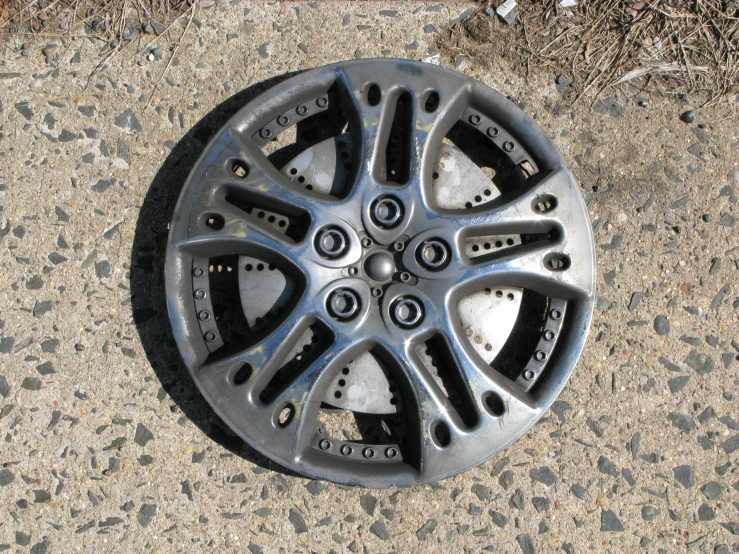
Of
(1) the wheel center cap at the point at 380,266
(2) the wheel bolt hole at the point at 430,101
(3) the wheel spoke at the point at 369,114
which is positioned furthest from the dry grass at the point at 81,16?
(1) the wheel center cap at the point at 380,266

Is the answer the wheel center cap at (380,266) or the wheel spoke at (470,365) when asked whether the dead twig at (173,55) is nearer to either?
the wheel center cap at (380,266)

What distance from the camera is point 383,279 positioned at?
2.34 m

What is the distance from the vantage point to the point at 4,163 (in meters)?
2.76

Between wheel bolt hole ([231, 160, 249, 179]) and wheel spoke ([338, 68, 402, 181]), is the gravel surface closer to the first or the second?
wheel bolt hole ([231, 160, 249, 179])

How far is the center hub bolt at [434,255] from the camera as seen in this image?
2.31 meters

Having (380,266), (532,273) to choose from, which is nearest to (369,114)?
(380,266)

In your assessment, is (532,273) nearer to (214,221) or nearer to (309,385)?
(309,385)

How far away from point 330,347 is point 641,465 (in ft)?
4.23

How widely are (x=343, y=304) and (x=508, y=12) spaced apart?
4.64 feet

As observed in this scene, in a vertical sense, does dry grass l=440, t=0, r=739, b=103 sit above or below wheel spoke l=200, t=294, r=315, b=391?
above

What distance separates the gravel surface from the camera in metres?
2.58

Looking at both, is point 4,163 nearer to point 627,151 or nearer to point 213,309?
point 213,309

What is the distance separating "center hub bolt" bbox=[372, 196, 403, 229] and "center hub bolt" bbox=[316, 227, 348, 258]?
0.43 feet

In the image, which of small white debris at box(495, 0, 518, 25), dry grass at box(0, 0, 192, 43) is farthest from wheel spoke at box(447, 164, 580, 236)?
dry grass at box(0, 0, 192, 43)
